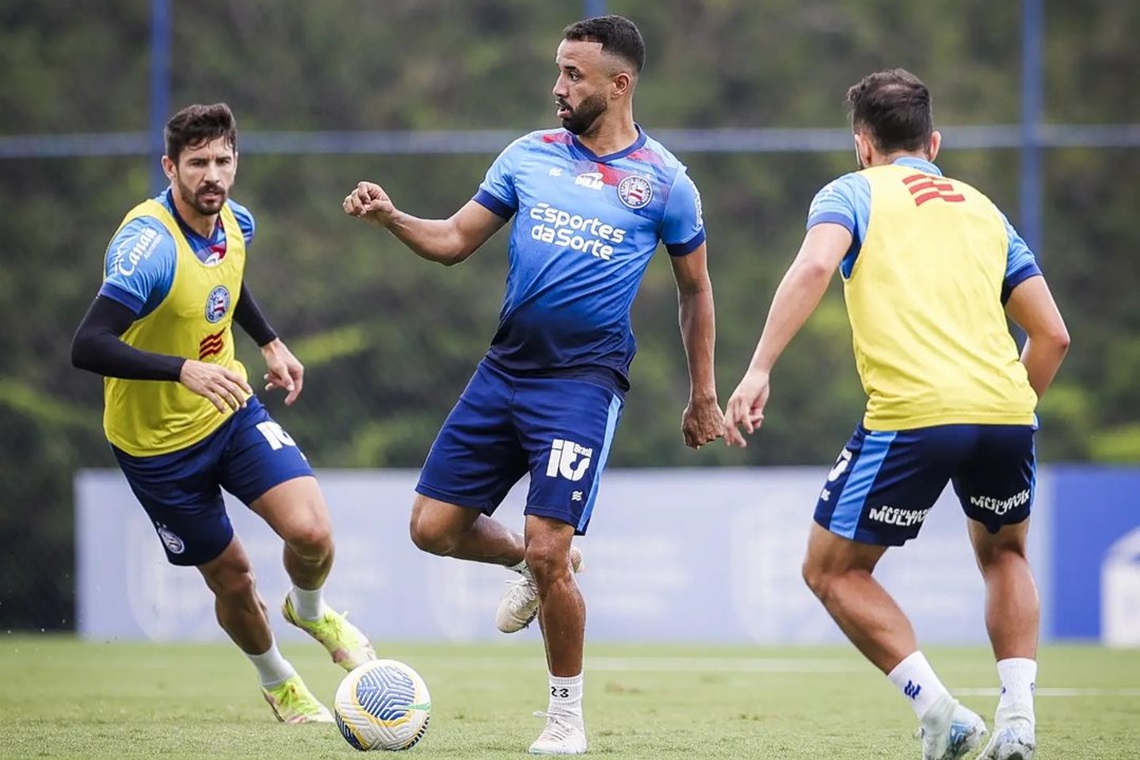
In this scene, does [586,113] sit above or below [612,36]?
below

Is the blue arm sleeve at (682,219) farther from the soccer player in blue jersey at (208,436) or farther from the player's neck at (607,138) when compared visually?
the soccer player in blue jersey at (208,436)

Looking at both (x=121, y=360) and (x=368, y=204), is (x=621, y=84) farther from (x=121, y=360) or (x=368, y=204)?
(x=121, y=360)

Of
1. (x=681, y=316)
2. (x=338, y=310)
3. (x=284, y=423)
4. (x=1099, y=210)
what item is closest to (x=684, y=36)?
(x=1099, y=210)

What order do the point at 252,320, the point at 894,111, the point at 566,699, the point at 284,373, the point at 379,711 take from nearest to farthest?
the point at 894,111
the point at 379,711
the point at 566,699
the point at 284,373
the point at 252,320

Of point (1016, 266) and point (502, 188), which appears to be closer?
point (1016, 266)

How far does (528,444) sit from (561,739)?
3.38 ft

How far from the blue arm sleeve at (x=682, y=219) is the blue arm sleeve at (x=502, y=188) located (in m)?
0.56

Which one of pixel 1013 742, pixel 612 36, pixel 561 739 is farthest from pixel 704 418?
pixel 1013 742

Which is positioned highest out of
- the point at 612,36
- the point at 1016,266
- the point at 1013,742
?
the point at 612,36

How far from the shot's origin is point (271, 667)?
718 centimetres

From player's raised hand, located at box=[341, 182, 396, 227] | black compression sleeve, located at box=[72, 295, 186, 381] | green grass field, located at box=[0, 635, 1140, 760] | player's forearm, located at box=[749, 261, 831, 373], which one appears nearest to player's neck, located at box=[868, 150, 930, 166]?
player's forearm, located at box=[749, 261, 831, 373]

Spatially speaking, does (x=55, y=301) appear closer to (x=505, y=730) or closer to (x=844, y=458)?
(x=505, y=730)

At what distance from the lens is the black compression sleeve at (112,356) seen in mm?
6379

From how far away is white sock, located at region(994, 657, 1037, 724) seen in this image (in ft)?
17.8
